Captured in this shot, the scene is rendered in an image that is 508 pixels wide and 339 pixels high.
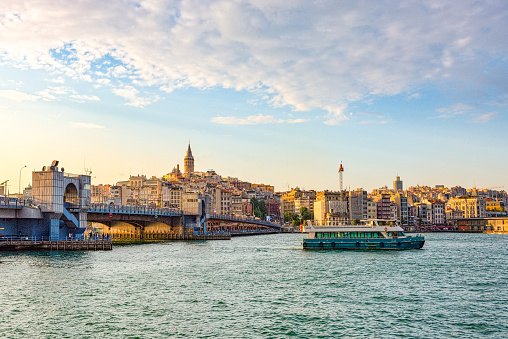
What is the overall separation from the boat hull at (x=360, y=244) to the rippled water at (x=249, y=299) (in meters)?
Result: 15.9

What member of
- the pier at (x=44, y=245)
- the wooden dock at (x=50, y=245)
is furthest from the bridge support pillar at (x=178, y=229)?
the pier at (x=44, y=245)

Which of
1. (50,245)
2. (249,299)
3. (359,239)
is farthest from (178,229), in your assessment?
(249,299)

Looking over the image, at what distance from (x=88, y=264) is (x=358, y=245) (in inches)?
1565

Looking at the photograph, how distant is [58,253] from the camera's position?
6756 cm

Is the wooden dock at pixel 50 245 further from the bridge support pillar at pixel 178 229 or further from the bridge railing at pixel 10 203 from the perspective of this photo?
the bridge support pillar at pixel 178 229

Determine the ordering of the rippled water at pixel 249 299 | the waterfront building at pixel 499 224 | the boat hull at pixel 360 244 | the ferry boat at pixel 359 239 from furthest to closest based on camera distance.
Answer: the waterfront building at pixel 499 224 < the ferry boat at pixel 359 239 < the boat hull at pixel 360 244 < the rippled water at pixel 249 299

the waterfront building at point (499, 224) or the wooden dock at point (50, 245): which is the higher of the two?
the wooden dock at point (50, 245)

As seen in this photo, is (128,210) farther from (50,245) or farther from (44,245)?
(44,245)

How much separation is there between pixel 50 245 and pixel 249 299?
4325 centimetres

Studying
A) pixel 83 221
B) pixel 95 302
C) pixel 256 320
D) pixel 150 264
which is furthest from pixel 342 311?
pixel 83 221

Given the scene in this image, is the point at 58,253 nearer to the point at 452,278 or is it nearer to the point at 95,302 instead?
the point at 95,302

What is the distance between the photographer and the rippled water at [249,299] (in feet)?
92.6

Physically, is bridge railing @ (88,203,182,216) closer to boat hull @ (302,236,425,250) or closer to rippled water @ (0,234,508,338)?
rippled water @ (0,234,508,338)

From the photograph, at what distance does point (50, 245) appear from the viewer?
7081 cm
